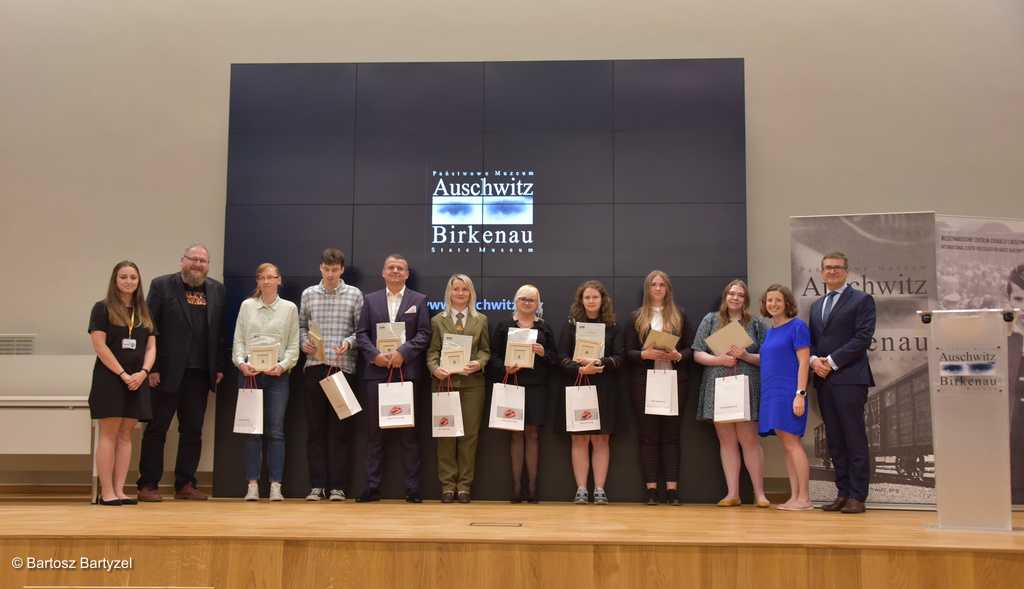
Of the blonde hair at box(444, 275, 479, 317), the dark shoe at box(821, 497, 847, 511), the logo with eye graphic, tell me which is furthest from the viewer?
the logo with eye graphic

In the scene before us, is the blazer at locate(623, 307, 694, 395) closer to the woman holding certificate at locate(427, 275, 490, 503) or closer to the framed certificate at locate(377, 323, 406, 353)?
the woman holding certificate at locate(427, 275, 490, 503)

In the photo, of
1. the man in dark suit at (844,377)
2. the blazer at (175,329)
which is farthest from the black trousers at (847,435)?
the blazer at (175,329)

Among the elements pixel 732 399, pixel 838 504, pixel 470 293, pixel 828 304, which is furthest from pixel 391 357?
pixel 838 504

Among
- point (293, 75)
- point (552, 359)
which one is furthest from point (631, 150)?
point (293, 75)

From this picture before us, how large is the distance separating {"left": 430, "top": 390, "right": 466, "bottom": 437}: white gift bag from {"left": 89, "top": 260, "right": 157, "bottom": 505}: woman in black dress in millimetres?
1779

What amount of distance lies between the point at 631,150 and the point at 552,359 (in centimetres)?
169

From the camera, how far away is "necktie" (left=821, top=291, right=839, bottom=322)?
554 centimetres

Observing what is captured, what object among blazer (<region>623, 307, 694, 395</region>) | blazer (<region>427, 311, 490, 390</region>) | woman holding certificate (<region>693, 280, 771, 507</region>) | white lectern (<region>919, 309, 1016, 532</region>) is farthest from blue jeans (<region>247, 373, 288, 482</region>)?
white lectern (<region>919, 309, 1016, 532</region>)

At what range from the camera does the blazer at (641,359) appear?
6.00 metres

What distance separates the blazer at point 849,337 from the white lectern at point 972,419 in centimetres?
94

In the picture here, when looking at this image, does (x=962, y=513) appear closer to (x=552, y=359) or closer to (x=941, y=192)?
(x=552, y=359)

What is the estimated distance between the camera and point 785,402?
18.2ft

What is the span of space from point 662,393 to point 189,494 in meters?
3.27

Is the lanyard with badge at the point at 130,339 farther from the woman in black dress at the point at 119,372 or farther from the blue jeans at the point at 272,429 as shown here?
the blue jeans at the point at 272,429
